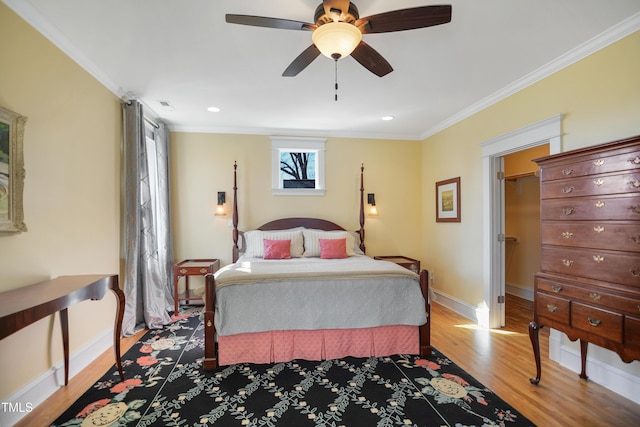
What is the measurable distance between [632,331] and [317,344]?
2.09m

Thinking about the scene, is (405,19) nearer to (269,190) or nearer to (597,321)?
(597,321)

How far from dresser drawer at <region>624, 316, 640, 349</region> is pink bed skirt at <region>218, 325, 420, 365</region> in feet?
4.54

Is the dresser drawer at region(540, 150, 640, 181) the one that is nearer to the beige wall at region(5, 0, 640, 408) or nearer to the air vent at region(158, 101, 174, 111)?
the beige wall at region(5, 0, 640, 408)

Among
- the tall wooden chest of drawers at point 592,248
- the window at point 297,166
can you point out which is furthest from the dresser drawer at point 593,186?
the window at point 297,166

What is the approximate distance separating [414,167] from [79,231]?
448 cm

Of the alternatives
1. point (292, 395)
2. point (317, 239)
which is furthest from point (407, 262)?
point (292, 395)

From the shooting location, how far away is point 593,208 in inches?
75.1

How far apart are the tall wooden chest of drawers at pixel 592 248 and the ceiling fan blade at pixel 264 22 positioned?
6.54 ft

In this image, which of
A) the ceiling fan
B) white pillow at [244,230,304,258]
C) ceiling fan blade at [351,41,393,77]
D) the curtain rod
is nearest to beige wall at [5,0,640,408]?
the curtain rod

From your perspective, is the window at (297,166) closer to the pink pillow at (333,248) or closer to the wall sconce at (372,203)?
the wall sconce at (372,203)

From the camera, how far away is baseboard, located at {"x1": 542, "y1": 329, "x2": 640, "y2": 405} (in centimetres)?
202

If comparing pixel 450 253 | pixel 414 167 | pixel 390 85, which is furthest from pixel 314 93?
pixel 450 253

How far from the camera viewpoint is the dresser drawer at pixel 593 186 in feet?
5.72

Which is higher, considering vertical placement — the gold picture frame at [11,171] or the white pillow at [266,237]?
the gold picture frame at [11,171]
